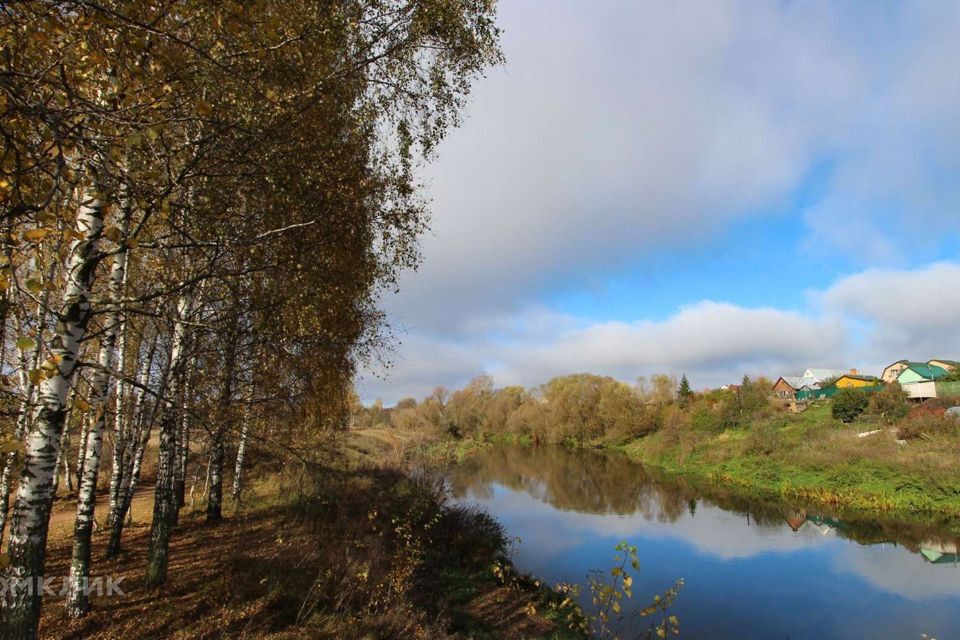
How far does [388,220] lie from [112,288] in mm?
4043

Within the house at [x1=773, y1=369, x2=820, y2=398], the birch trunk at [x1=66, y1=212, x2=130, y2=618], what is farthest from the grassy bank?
the house at [x1=773, y1=369, x2=820, y2=398]

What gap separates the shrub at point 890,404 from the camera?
32.3 m

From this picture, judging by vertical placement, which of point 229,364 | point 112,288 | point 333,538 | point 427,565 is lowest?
point 427,565

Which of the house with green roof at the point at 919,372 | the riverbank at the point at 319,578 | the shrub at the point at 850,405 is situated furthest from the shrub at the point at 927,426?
the house with green roof at the point at 919,372

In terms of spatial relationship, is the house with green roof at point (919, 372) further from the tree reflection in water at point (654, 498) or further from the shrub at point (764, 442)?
the tree reflection in water at point (654, 498)

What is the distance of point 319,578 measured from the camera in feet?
25.0

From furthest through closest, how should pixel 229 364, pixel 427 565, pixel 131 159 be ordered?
pixel 427 565 < pixel 229 364 < pixel 131 159

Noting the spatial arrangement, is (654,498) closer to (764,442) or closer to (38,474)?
(764,442)

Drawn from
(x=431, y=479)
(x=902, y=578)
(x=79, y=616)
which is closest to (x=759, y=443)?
(x=902, y=578)

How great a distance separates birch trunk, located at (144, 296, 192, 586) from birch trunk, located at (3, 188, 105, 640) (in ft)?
8.03

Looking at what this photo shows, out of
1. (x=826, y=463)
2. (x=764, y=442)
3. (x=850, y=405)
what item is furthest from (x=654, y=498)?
(x=850, y=405)

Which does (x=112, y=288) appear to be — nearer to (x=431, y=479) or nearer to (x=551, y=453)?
(x=431, y=479)

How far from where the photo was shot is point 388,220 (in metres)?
8.26

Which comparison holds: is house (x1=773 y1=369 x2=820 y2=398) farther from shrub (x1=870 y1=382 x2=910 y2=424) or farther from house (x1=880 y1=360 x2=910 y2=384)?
shrub (x1=870 y1=382 x2=910 y2=424)
